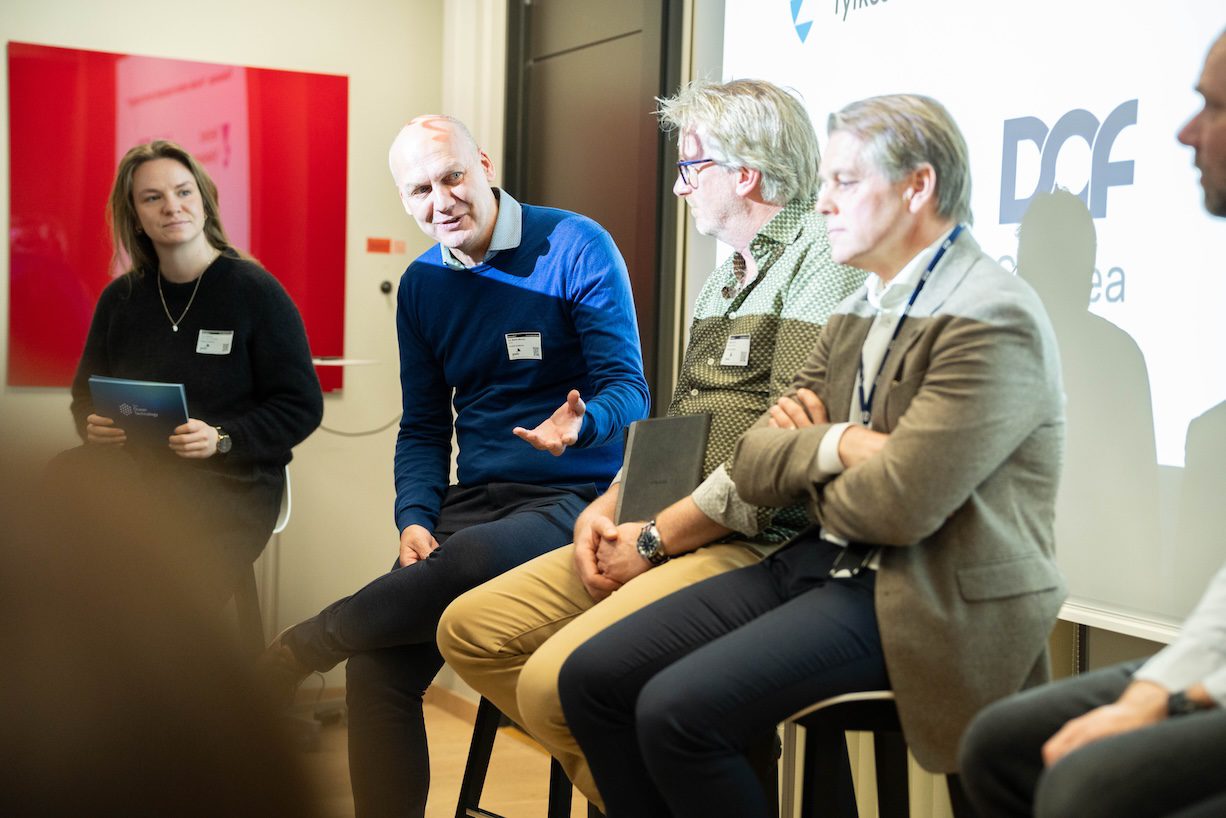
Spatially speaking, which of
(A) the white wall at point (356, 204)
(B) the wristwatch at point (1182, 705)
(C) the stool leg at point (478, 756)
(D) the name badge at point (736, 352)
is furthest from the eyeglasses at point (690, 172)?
(A) the white wall at point (356, 204)

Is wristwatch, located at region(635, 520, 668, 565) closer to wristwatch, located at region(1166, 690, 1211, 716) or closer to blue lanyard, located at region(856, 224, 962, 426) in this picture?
blue lanyard, located at region(856, 224, 962, 426)

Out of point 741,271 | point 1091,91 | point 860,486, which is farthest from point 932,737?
point 1091,91

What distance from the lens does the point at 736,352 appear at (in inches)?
84.3

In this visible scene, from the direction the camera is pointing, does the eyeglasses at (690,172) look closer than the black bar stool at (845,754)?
No

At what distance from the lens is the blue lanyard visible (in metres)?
1.72

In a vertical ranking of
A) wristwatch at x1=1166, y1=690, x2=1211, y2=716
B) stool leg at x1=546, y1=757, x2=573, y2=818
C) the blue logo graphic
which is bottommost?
stool leg at x1=546, y1=757, x2=573, y2=818

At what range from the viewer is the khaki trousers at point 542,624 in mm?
1965

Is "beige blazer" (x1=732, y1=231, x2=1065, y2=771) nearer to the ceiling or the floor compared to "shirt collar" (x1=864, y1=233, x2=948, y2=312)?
nearer to the floor

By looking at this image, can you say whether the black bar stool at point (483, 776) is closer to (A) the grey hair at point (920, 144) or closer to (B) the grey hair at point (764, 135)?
(B) the grey hair at point (764, 135)

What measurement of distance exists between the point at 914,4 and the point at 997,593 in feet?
4.92

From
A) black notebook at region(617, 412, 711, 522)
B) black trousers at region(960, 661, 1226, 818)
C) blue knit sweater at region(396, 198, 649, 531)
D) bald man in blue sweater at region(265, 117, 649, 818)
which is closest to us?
black trousers at region(960, 661, 1226, 818)

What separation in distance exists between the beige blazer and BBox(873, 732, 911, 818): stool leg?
0.23 m

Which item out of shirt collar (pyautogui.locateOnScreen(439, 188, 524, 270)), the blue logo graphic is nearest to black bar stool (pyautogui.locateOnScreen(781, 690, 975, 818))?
shirt collar (pyautogui.locateOnScreen(439, 188, 524, 270))

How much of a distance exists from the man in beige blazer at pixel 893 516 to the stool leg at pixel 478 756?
1.86 ft
